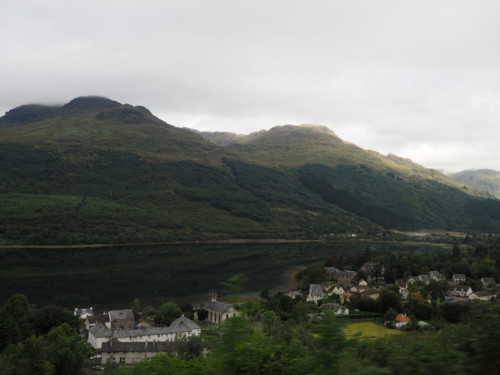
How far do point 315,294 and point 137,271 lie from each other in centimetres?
3755

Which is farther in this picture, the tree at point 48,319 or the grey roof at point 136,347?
the tree at point 48,319

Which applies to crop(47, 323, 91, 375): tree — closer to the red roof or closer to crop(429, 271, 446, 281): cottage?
the red roof

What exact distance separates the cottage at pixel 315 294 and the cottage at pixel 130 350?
2902 cm

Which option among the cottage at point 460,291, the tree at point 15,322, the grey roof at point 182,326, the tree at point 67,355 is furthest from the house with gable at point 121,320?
the cottage at point 460,291

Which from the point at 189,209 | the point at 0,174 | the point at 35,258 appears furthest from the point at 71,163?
the point at 35,258

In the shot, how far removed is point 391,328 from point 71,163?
191 metres

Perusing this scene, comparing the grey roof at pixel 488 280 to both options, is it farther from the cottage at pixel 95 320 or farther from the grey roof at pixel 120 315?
the cottage at pixel 95 320

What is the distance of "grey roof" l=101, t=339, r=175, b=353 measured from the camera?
108 ft

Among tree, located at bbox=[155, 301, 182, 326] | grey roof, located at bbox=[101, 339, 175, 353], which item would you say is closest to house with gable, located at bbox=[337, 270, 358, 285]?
tree, located at bbox=[155, 301, 182, 326]

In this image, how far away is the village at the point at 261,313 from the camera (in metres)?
33.3

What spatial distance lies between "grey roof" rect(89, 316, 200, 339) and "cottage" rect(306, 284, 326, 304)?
2273 cm

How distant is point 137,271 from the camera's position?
79812 millimetres

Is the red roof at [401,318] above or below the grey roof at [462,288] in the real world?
above

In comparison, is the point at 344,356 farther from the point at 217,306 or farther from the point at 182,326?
the point at 217,306
